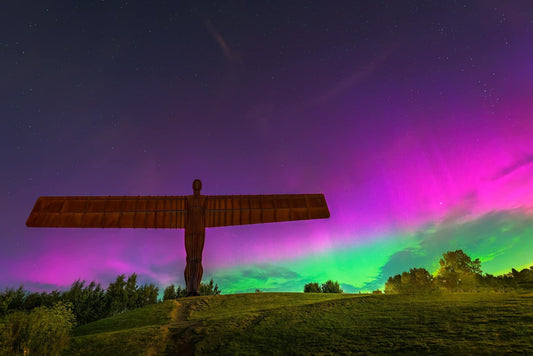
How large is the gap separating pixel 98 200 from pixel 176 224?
5.63 m

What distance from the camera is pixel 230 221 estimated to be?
21266 millimetres

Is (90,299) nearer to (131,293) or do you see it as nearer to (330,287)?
(131,293)

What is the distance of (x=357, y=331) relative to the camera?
11.4m

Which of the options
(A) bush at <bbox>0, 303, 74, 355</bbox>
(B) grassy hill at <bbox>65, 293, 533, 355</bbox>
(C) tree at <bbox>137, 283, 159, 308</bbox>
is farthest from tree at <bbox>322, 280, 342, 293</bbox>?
(A) bush at <bbox>0, 303, 74, 355</bbox>

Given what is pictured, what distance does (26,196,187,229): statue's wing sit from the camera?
19953 millimetres

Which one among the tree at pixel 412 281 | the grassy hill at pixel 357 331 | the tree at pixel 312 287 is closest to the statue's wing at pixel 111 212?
the grassy hill at pixel 357 331

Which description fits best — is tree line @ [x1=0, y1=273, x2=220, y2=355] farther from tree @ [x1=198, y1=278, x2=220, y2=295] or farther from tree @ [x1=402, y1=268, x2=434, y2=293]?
tree @ [x1=402, y1=268, x2=434, y2=293]

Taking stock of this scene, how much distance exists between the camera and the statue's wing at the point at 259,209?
2128cm

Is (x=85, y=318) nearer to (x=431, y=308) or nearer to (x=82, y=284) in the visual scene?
(x=82, y=284)

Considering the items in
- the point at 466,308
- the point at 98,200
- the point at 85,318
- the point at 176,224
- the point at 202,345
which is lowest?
the point at 202,345

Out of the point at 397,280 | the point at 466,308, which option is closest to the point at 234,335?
the point at 466,308

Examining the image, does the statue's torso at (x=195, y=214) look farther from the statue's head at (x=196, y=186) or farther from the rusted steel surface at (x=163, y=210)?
the statue's head at (x=196, y=186)

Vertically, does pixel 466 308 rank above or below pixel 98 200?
below

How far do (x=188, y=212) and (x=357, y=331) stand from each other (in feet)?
44.3
